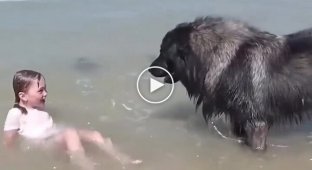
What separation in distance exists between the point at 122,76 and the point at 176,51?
6.21 ft

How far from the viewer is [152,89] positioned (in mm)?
8016

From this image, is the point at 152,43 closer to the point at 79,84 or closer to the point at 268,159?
the point at 79,84

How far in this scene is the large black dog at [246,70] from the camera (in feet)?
20.5

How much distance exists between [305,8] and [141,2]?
2538mm

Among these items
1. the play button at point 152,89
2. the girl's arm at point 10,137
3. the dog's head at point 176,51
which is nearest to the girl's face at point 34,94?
the girl's arm at point 10,137

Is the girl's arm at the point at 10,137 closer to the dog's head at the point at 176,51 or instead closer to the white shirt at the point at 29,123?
the white shirt at the point at 29,123

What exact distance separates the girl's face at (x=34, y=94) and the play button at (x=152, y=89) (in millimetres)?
1609

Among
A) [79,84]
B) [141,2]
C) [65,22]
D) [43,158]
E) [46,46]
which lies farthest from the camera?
[141,2]

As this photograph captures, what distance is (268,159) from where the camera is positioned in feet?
20.9

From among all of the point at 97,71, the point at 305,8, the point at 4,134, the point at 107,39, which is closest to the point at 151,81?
the point at 97,71

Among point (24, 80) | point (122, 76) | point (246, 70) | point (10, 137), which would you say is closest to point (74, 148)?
point (10, 137)

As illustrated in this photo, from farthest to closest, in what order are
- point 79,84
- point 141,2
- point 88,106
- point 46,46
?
point 141,2 → point 46,46 → point 79,84 → point 88,106

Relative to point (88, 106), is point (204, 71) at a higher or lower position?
higher

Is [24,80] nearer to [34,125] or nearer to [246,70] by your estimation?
[34,125]
